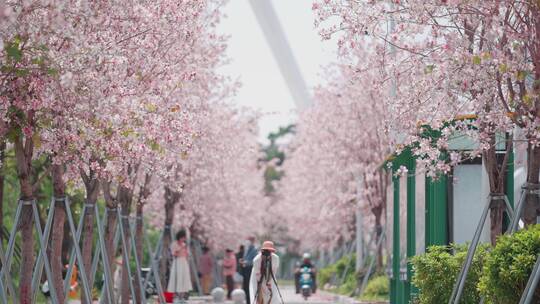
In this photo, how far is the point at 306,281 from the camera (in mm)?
43656

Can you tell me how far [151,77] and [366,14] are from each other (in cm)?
420

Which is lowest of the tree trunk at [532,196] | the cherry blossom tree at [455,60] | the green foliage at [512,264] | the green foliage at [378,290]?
the green foliage at [512,264]

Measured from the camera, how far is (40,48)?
13070 millimetres

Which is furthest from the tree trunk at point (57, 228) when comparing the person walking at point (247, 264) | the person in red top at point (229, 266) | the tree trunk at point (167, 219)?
the person in red top at point (229, 266)

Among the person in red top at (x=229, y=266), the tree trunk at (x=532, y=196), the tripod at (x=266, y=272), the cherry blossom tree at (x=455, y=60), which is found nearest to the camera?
the cherry blossom tree at (x=455, y=60)

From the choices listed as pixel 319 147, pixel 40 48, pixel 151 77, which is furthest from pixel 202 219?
pixel 40 48

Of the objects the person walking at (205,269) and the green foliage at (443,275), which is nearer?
the green foliage at (443,275)

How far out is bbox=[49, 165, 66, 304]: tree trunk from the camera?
61.6ft

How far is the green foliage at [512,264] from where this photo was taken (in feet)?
43.1

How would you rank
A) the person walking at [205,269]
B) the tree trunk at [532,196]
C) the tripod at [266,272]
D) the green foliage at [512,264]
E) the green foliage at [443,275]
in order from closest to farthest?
the green foliage at [512,264], the tree trunk at [532,196], the green foliage at [443,275], the tripod at [266,272], the person walking at [205,269]

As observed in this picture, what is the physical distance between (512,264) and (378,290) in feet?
72.8

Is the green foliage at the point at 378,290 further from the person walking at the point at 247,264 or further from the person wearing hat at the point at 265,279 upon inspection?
the person wearing hat at the point at 265,279

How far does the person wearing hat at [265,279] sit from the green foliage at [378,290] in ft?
46.0

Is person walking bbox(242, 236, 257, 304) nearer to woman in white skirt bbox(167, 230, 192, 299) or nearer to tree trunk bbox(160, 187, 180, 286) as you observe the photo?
woman in white skirt bbox(167, 230, 192, 299)
